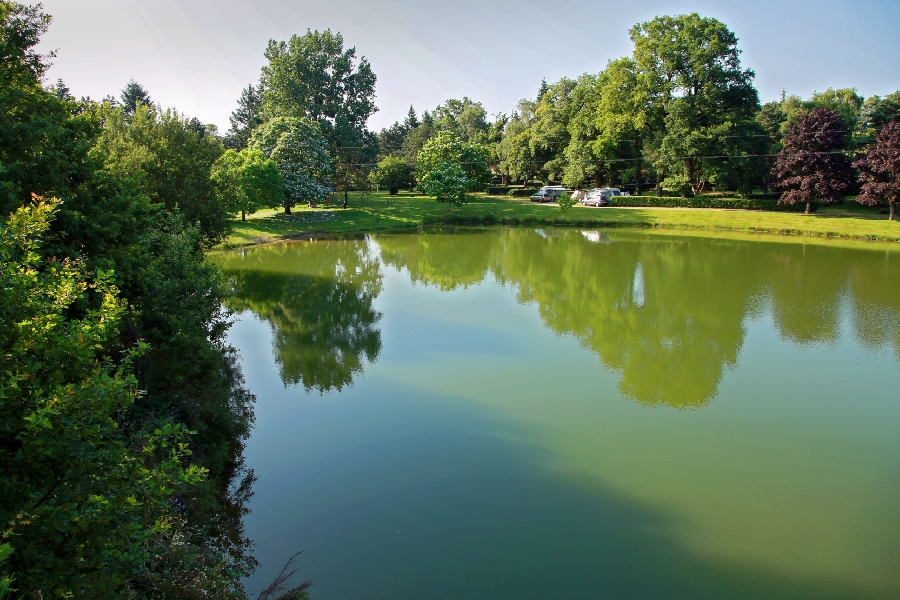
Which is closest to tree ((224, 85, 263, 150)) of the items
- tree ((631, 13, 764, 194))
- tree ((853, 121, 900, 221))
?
tree ((631, 13, 764, 194))

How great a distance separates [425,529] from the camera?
26.0 feet

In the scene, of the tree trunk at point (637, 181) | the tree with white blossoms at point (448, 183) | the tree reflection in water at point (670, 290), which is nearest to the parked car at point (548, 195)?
the tree trunk at point (637, 181)

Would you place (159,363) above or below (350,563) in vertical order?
above

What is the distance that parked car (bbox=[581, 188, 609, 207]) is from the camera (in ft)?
162

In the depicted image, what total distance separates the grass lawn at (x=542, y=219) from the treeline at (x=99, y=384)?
2213cm

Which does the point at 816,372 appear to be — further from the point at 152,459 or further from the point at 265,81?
the point at 265,81

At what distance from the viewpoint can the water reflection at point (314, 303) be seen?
1446 cm

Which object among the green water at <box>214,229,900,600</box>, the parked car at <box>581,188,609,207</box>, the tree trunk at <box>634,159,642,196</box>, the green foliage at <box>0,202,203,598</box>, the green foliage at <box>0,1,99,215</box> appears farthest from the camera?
the tree trunk at <box>634,159,642,196</box>

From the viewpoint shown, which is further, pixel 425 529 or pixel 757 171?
pixel 757 171

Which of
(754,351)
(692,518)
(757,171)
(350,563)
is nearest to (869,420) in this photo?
(754,351)

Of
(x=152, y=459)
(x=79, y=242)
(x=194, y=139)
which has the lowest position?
(x=152, y=459)

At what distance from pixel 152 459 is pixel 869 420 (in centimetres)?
1176

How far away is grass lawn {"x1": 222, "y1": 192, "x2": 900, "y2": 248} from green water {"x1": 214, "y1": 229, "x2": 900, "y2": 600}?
661 inches

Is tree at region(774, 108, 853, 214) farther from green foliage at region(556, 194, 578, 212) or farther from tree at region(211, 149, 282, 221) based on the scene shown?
tree at region(211, 149, 282, 221)
